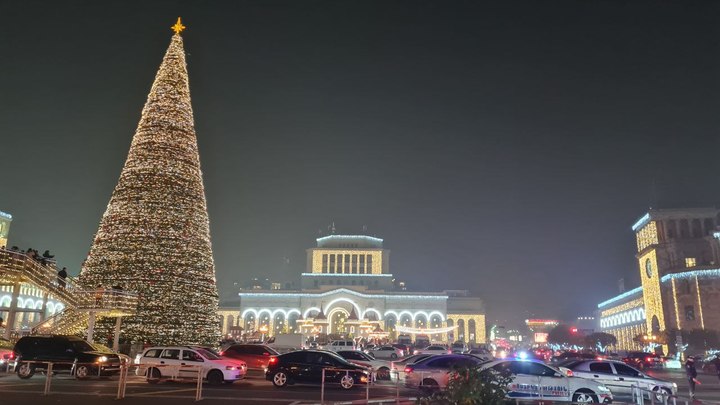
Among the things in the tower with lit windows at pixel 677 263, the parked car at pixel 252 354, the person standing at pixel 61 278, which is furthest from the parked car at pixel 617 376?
the tower with lit windows at pixel 677 263

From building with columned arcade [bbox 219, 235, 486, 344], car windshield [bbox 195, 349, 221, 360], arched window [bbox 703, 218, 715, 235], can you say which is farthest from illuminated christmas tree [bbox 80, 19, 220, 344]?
arched window [bbox 703, 218, 715, 235]

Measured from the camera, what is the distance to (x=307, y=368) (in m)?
21.3

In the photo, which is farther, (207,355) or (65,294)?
(65,294)

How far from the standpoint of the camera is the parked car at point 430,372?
62.9 feet

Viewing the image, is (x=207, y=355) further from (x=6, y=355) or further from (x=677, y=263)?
(x=677, y=263)

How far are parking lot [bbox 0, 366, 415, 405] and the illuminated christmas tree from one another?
362 cm

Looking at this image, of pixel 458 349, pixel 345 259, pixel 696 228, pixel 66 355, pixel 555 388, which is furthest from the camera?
pixel 345 259

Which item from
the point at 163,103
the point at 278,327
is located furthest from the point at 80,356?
the point at 278,327

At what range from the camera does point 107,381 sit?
21.1 meters

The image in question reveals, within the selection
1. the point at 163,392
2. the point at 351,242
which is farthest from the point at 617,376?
the point at 351,242

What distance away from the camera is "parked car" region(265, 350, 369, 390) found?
21.0 meters

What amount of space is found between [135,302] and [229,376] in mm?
7076

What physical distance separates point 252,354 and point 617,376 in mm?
17371

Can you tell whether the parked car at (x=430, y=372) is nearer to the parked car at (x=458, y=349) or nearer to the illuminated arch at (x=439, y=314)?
the parked car at (x=458, y=349)
